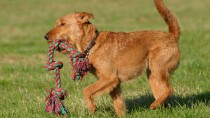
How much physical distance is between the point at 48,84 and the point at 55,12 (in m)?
20.3

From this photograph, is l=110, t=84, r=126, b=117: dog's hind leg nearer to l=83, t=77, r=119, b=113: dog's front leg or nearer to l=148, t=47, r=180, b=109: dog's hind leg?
l=83, t=77, r=119, b=113: dog's front leg

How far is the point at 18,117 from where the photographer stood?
6352 mm

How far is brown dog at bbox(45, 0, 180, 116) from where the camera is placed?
22.2 ft

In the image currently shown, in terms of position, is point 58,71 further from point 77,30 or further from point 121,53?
point 121,53

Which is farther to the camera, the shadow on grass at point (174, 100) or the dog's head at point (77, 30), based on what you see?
the shadow on grass at point (174, 100)

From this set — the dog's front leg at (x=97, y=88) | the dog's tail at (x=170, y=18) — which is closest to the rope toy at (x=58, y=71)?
the dog's front leg at (x=97, y=88)

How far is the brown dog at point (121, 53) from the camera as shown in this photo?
267 inches

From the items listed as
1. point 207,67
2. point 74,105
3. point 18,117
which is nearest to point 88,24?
point 74,105

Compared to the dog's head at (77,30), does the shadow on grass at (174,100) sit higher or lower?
lower

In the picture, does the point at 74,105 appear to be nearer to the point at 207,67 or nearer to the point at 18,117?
the point at 18,117

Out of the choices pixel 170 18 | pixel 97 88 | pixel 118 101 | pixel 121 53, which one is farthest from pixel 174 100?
pixel 97 88

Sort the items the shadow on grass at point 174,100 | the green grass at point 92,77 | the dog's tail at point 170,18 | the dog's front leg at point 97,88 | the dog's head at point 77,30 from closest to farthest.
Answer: the dog's front leg at point 97,88
the green grass at point 92,77
the dog's head at point 77,30
the shadow on grass at point 174,100
the dog's tail at point 170,18

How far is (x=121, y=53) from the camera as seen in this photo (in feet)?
23.1

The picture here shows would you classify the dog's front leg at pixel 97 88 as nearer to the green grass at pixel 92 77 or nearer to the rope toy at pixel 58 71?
the green grass at pixel 92 77
